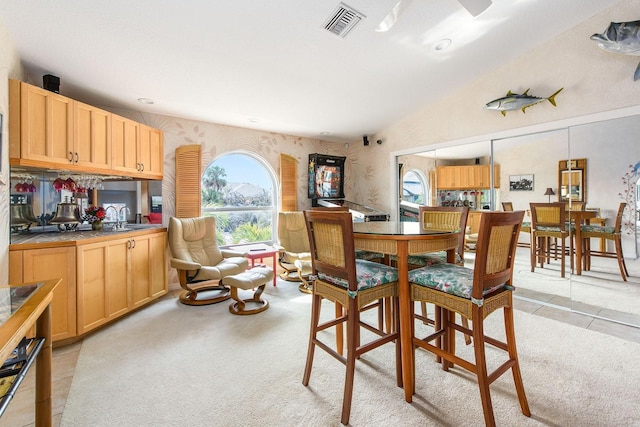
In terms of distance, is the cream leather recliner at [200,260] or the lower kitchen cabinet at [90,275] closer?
the lower kitchen cabinet at [90,275]


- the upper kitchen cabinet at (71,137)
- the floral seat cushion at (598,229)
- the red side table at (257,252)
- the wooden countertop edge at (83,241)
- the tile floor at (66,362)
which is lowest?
the tile floor at (66,362)

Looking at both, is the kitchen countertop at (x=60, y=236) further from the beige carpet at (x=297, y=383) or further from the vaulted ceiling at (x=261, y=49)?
the vaulted ceiling at (x=261, y=49)

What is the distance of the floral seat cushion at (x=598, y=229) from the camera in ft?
9.72

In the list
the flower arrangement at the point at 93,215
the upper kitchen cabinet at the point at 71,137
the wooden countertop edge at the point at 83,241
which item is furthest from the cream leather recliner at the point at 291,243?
the flower arrangement at the point at 93,215

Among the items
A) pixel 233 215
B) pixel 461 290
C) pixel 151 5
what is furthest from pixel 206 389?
pixel 233 215

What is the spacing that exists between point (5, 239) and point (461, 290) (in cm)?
317

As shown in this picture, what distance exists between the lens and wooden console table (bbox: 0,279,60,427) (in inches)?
34.3

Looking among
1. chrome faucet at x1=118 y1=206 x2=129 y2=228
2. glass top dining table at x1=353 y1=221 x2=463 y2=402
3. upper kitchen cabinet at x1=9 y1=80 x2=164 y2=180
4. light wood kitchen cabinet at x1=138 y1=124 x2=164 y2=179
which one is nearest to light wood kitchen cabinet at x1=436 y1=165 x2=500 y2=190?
glass top dining table at x1=353 y1=221 x2=463 y2=402

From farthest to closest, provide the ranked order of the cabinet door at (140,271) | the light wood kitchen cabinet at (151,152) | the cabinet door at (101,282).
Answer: the light wood kitchen cabinet at (151,152) < the cabinet door at (140,271) < the cabinet door at (101,282)

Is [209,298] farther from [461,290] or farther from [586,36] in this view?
[586,36]

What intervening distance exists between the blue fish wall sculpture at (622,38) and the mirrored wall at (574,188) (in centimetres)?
61

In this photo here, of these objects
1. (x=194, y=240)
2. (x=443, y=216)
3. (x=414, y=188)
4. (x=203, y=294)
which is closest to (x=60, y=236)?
(x=194, y=240)

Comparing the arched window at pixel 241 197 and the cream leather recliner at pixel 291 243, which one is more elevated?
the arched window at pixel 241 197

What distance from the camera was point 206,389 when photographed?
1.83m
